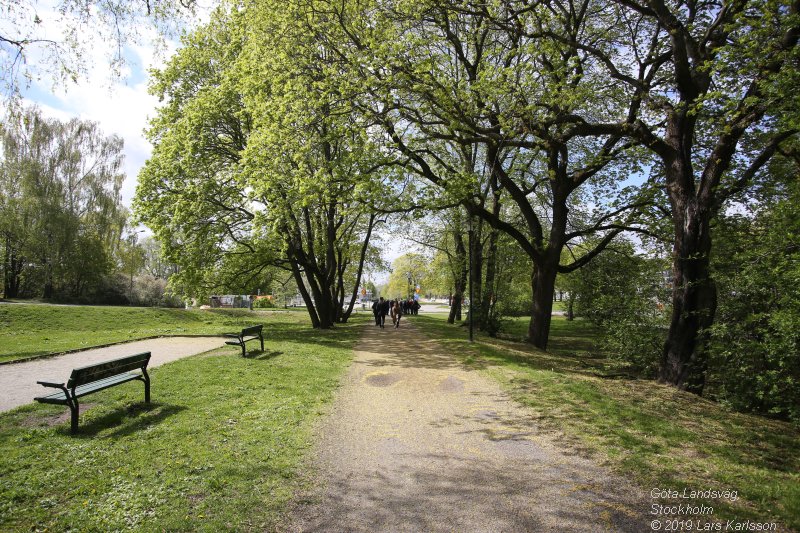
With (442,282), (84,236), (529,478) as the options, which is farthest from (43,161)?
(529,478)

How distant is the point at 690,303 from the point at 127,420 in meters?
9.92

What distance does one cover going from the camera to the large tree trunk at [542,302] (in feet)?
45.9

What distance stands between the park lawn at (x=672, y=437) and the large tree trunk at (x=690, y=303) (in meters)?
0.47

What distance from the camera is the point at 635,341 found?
980cm

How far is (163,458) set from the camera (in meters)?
4.47

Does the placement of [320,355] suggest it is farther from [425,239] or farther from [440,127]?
[425,239]

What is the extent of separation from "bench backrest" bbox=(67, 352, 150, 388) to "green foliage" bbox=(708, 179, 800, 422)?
8.93 m

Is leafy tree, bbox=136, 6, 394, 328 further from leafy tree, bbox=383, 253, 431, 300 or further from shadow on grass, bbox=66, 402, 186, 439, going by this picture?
leafy tree, bbox=383, 253, 431, 300

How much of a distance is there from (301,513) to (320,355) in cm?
832

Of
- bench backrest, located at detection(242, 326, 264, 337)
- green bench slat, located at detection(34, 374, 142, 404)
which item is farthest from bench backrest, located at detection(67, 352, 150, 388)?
bench backrest, located at detection(242, 326, 264, 337)

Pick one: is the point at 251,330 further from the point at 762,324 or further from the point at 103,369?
the point at 762,324

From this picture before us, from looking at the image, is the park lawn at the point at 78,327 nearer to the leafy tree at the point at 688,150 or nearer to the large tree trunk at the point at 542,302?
the large tree trunk at the point at 542,302

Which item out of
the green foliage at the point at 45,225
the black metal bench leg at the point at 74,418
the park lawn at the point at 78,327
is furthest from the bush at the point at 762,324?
the green foliage at the point at 45,225

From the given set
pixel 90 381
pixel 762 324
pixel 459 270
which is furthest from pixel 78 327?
pixel 762 324
